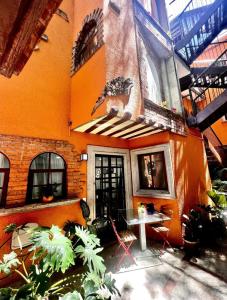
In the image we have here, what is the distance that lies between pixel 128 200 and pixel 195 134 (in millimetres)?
4016

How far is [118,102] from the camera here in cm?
355

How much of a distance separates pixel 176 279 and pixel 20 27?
4.67 meters

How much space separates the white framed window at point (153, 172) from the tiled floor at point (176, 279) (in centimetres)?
172

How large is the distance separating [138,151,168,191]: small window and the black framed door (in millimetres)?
→ 777

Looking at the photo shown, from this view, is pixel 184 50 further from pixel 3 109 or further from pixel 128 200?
pixel 3 109

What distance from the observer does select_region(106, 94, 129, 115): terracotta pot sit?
3.37 m

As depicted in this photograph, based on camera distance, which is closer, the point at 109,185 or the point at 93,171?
the point at 93,171

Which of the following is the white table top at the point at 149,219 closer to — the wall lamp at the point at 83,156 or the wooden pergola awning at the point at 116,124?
the wall lamp at the point at 83,156

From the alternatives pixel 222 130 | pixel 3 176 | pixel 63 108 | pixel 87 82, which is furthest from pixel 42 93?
pixel 222 130

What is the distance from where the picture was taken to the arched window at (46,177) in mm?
3908

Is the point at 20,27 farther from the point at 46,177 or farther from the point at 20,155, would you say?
the point at 46,177

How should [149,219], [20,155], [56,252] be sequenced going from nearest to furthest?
[56,252] < [20,155] < [149,219]

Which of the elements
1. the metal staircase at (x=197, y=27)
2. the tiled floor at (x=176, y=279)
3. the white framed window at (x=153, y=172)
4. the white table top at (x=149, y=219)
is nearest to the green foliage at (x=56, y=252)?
the tiled floor at (x=176, y=279)

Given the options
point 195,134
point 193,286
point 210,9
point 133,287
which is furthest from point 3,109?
point 210,9
